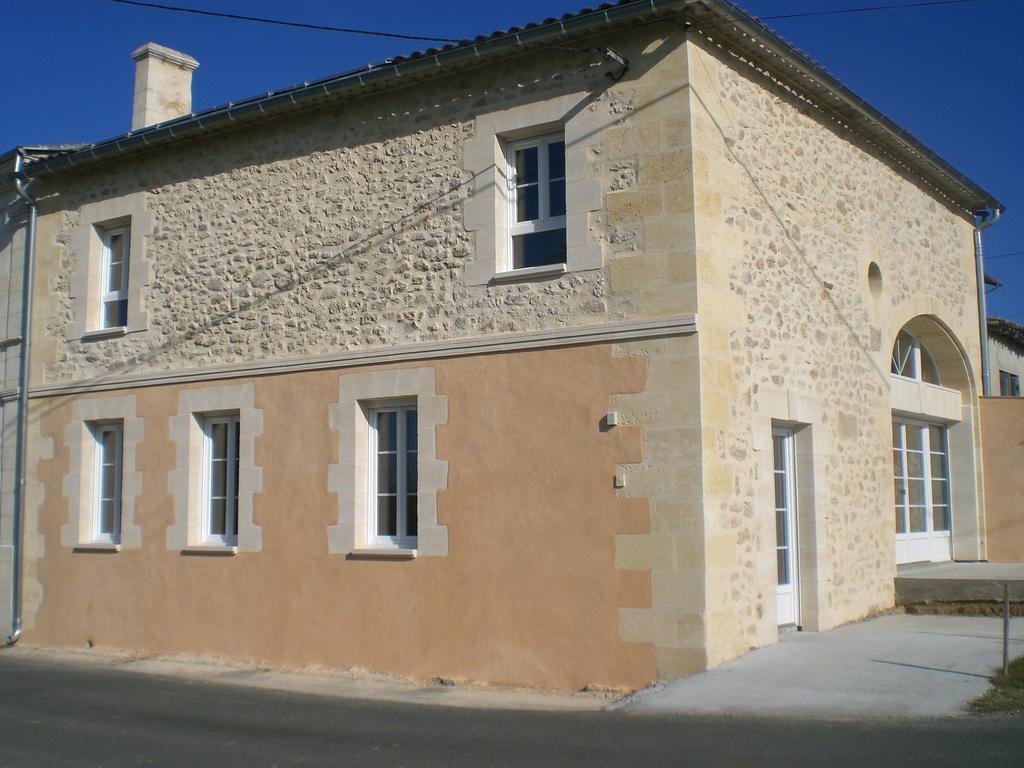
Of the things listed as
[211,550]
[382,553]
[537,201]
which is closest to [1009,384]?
[537,201]

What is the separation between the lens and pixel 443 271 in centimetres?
1004

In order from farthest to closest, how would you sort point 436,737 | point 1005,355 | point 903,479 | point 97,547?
point 1005,355 → point 903,479 → point 97,547 → point 436,737

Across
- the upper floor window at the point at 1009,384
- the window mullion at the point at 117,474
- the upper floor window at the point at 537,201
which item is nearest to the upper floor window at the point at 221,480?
the window mullion at the point at 117,474

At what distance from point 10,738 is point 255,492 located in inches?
159

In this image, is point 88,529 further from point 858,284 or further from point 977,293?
point 977,293

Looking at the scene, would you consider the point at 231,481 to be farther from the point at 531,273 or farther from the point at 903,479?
the point at 903,479

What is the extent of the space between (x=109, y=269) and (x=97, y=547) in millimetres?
3414

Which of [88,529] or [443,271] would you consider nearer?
[443,271]

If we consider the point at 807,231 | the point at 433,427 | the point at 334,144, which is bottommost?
the point at 433,427

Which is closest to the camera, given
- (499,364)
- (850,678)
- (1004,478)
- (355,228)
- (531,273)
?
(850,678)

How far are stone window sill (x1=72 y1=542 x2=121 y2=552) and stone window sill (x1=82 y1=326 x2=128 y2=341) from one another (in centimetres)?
244

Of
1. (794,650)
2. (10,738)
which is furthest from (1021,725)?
(10,738)

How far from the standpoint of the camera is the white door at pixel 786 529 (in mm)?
10172

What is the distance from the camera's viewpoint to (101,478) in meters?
12.9
